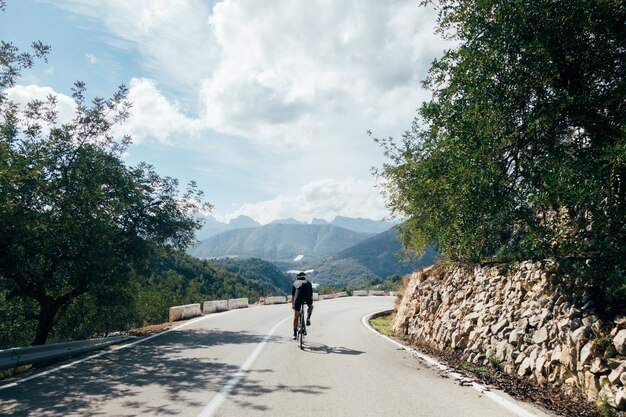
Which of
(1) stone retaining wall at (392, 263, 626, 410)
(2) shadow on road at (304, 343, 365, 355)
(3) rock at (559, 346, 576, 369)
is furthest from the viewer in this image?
(2) shadow on road at (304, 343, 365, 355)

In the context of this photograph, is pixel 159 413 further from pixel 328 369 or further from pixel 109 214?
pixel 109 214

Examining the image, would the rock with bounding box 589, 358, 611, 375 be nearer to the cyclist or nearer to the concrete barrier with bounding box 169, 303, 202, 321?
the cyclist

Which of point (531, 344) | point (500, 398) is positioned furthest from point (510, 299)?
point (500, 398)

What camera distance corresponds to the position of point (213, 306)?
78.6 ft

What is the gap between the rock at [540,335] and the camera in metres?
6.78

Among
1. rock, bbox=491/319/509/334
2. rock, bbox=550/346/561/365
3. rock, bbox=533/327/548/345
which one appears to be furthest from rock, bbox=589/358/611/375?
rock, bbox=491/319/509/334

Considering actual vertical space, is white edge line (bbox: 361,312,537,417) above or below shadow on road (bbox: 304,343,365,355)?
below

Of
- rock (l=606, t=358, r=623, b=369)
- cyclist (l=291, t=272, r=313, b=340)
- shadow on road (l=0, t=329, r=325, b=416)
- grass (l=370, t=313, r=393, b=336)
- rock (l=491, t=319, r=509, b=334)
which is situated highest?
cyclist (l=291, t=272, r=313, b=340)

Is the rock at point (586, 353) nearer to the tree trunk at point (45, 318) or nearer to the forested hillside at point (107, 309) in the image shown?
the forested hillside at point (107, 309)

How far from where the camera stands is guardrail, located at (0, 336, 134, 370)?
735cm

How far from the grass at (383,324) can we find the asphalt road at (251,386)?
5204 millimetres

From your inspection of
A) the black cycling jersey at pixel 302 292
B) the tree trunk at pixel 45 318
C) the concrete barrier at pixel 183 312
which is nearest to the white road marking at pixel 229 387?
the black cycling jersey at pixel 302 292

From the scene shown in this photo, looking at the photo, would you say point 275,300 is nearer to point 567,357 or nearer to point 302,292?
point 302,292

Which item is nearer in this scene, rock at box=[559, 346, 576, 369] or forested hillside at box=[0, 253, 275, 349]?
rock at box=[559, 346, 576, 369]
